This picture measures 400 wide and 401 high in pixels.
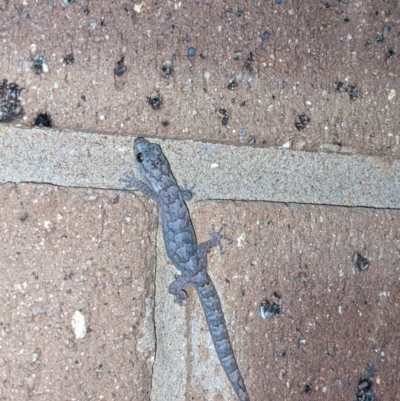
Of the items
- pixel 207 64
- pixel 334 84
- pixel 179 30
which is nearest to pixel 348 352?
pixel 334 84

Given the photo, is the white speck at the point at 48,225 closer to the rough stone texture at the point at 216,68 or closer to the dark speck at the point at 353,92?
the rough stone texture at the point at 216,68

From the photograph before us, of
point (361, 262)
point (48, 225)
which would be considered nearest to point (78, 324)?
point (48, 225)

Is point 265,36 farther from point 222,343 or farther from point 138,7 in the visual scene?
point 222,343

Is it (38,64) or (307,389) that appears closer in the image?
(38,64)

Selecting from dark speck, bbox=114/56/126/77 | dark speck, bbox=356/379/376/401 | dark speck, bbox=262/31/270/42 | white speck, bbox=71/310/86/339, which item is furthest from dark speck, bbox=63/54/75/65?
dark speck, bbox=356/379/376/401

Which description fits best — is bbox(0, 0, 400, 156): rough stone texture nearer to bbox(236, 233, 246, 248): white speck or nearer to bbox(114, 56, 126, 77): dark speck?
bbox(114, 56, 126, 77): dark speck

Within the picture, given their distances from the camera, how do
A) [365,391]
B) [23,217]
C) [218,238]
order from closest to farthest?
[23,217]
[218,238]
[365,391]
